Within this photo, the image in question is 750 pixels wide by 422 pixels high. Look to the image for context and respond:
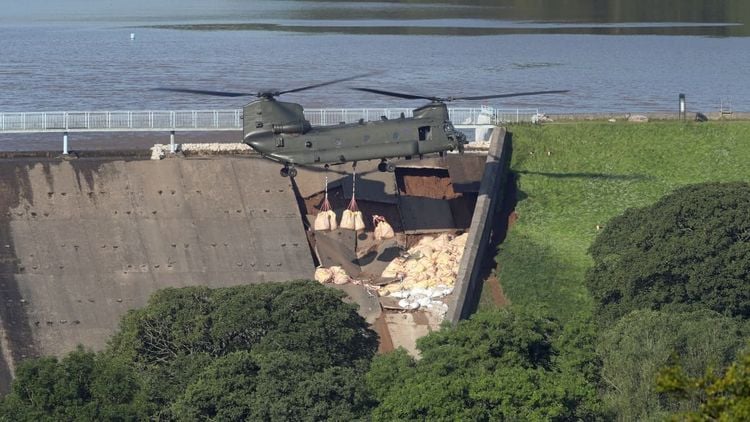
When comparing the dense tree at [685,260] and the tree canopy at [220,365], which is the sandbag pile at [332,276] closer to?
Answer: the tree canopy at [220,365]

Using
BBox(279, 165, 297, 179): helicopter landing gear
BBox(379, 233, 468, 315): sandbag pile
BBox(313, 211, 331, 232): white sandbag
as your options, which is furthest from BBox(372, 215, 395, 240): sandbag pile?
BBox(279, 165, 297, 179): helicopter landing gear

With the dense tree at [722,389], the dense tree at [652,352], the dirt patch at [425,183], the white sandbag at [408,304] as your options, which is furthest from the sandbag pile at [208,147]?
the dense tree at [722,389]

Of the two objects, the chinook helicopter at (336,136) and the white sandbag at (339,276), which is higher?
the chinook helicopter at (336,136)

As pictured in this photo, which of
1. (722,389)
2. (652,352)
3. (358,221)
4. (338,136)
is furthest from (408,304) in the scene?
(722,389)

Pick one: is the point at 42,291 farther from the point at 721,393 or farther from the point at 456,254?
the point at 721,393

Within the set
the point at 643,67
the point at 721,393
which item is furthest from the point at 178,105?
the point at 721,393

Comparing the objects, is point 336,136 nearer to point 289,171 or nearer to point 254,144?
point 289,171
